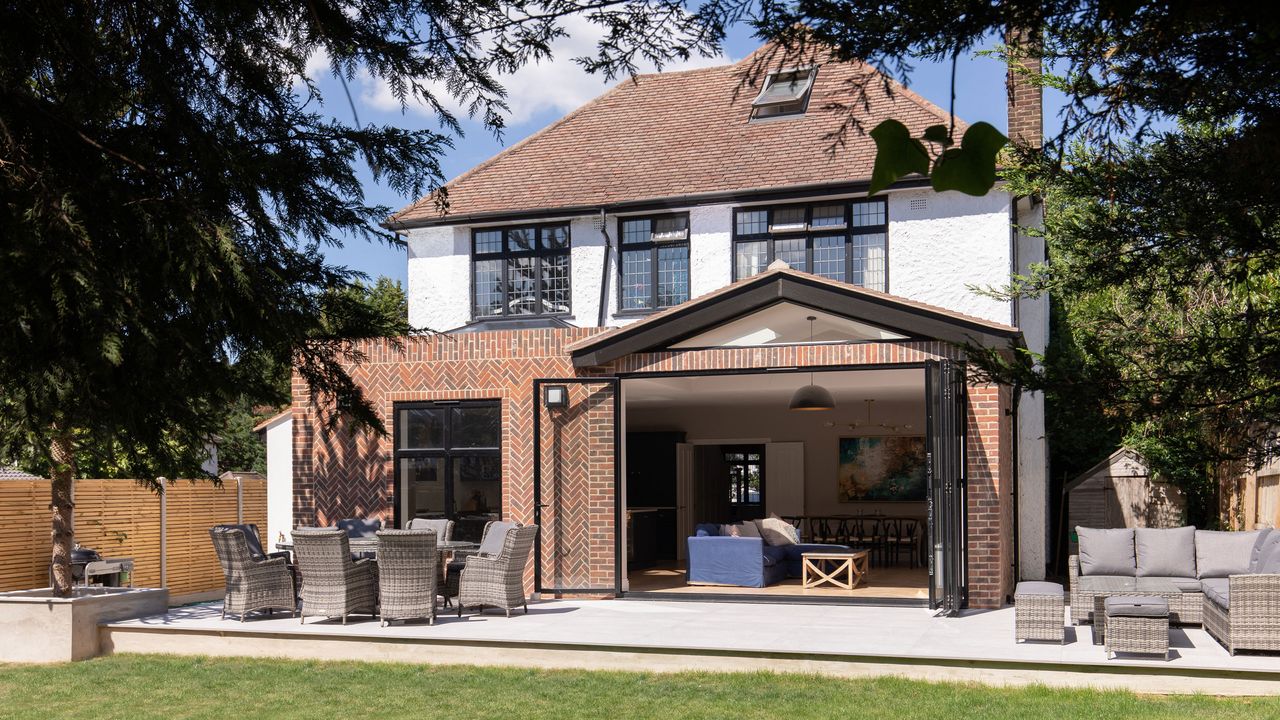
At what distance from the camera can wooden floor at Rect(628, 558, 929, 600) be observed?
14.9 metres

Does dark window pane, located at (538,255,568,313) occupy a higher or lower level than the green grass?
higher

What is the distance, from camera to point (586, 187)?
19.4 m

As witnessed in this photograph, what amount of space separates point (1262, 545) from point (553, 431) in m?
7.50

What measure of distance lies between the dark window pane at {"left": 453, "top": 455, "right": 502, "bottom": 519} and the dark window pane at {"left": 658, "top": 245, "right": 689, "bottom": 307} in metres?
4.54

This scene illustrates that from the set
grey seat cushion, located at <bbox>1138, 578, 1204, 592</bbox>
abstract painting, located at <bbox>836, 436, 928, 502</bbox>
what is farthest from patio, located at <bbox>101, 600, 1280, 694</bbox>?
abstract painting, located at <bbox>836, 436, 928, 502</bbox>

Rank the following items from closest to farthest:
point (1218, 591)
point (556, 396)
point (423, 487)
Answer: point (1218, 591) → point (556, 396) → point (423, 487)

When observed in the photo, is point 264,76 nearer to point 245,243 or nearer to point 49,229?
point 245,243

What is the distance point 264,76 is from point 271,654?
8615 mm

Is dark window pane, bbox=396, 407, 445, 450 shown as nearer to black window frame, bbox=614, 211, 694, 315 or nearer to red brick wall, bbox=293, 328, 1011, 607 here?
red brick wall, bbox=293, 328, 1011, 607

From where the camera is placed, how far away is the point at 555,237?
19.4 metres

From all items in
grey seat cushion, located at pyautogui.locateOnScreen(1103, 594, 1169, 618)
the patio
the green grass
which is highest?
grey seat cushion, located at pyautogui.locateOnScreen(1103, 594, 1169, 618)

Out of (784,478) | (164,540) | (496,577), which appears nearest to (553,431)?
(496,577)

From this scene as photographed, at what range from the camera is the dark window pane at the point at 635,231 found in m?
18.9

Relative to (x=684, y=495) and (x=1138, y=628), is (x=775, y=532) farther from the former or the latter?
(x=1138, y=628)
